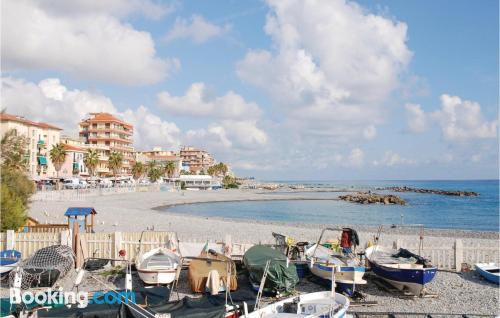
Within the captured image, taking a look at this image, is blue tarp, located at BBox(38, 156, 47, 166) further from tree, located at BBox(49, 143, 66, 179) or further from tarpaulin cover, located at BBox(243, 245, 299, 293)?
tarpaulin cover, located at BBox(243, 245, 299, 293)

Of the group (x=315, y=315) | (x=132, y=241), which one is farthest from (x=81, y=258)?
(x=315, y=315)

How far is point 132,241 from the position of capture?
16.8 m

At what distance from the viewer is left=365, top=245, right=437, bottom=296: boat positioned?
43.4 feet

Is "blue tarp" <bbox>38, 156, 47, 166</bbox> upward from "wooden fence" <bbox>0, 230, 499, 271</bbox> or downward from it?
upward

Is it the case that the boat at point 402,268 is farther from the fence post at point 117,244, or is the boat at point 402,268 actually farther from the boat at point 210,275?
the fence post at point 117,244

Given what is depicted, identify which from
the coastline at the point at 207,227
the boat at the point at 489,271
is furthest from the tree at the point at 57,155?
the boat at the point at 489,271

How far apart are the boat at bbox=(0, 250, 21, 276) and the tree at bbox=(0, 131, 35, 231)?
580 centimetres

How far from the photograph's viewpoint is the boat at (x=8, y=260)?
47.0ft

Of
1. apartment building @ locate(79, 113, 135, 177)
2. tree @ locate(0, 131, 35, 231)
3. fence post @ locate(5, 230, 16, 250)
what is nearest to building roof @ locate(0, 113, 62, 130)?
apartment building @ locate(79, 113, 135, 177)

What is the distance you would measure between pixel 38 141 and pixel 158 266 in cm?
7651

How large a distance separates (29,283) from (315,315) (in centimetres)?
883

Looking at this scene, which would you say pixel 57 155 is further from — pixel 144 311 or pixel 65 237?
pixel 144 311

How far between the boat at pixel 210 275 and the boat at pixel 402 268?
4.72 m

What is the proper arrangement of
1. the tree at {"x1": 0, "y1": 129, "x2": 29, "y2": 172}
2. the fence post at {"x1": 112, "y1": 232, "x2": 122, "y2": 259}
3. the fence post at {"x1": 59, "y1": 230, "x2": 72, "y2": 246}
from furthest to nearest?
the tree at {"x1": 0, "y1": 129, "x2": 29, "y2": 172} → the fence post at {"x1": 112, "y1": 232, "x2": 122, "y2": 259} → the fence post at {"x1": 59, "y1": 230, "x2": 72, "y2": 246}
